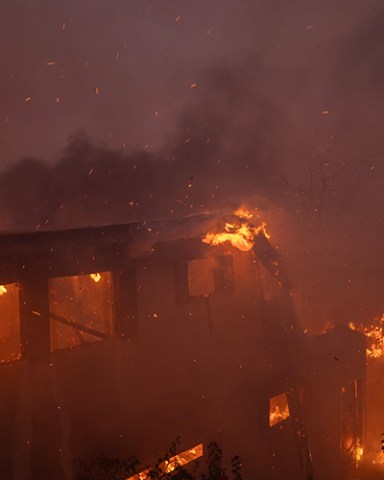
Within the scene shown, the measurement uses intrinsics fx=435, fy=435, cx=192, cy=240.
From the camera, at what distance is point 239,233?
29.8 feet

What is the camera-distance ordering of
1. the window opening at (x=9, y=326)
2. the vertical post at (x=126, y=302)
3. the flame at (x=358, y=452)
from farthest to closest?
the flame at (x=358, y=452) < the window opening at (x=9, y=326) < the vertical post at (x=126, y=302)

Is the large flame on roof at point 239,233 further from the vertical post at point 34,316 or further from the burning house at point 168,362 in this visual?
the vertical post at point 34,316

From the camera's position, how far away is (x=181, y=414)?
27.9 feet

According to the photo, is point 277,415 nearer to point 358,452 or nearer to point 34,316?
point 358,452

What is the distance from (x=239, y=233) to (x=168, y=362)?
297cm

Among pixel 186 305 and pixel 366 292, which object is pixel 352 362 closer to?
pixel 186 305

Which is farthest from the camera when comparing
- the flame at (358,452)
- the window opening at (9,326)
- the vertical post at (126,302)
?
the flame at (358,452)

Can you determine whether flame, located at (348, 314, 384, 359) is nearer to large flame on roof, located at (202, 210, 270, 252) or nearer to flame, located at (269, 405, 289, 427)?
flame, located at (269, 405, 289, 427)

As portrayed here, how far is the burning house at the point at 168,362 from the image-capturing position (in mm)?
6688

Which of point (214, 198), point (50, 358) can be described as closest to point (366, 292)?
point (214, 198)

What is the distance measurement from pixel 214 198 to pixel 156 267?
2361 cm

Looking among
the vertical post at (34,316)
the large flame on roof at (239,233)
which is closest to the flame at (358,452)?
the large flame on roof at (239,233)

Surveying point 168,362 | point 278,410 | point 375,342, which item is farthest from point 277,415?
point 375,342

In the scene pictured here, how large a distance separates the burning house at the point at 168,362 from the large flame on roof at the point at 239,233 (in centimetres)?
3
